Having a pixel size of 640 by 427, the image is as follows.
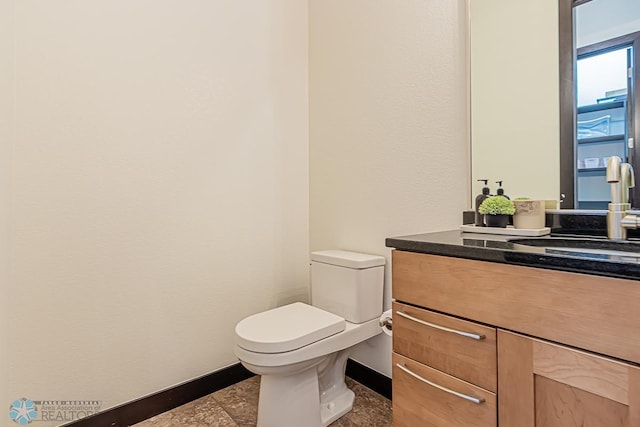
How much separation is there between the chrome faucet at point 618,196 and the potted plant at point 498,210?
0.26 m

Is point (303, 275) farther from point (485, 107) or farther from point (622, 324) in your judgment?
point (622, 324)

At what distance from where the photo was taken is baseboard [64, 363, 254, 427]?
146 cm

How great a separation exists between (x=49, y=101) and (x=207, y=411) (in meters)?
1.52

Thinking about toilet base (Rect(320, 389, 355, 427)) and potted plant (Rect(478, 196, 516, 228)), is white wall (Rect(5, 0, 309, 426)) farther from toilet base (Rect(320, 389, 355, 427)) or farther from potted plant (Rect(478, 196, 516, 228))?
potted plant (Rect(478, 196, 516, 228))

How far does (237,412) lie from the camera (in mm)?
1611

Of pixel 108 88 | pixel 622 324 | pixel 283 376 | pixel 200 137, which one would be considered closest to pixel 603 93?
pixel 622 324

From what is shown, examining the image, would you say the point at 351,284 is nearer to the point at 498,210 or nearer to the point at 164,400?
the point at 498,210

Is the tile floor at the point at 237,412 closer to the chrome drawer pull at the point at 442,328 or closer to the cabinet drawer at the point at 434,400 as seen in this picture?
the cabinet drawer at the point at 434,400

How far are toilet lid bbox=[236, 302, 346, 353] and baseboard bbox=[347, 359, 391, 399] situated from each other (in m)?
0.45

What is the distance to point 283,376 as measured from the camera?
1.40m

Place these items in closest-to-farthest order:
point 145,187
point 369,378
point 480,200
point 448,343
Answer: point 448,343, point 480,200, point 145,187, point 369,378

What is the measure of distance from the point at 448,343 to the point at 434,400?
0.18m

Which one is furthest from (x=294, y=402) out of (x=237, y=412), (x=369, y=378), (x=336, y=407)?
(x=369, y=378)

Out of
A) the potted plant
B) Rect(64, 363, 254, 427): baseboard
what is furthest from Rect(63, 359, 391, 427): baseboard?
the potted plant
